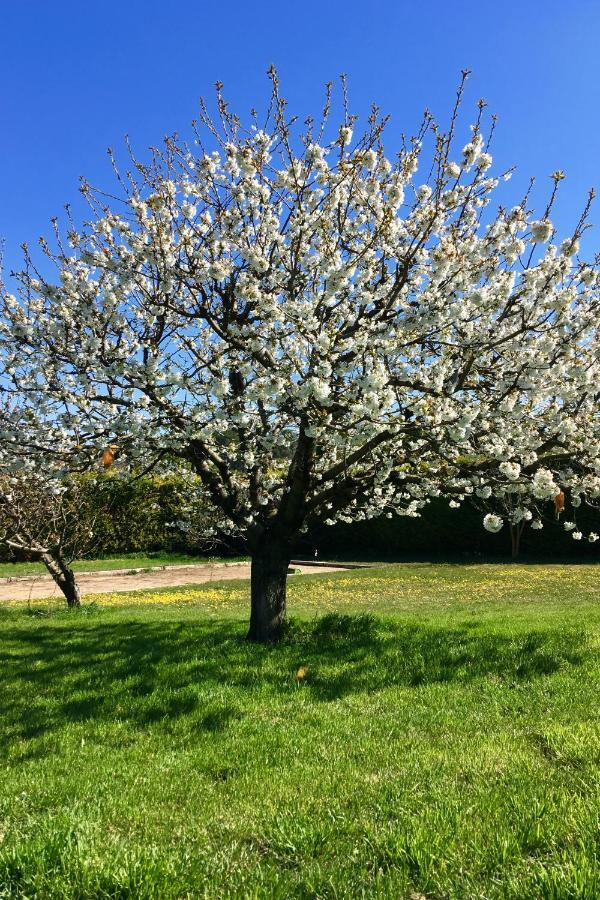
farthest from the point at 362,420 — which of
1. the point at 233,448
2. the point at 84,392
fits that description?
the point at 84,392

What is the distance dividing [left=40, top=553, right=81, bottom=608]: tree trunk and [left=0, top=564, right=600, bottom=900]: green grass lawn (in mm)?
4042

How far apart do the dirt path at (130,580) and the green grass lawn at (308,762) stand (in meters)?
8.90

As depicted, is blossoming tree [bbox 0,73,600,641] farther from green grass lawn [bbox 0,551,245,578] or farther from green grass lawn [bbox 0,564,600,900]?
green grass lawn [bbox 0,551,245,578]

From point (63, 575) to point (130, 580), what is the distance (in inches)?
266

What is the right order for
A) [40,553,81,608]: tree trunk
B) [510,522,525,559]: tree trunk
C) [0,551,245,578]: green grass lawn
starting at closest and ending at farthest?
[40,553,81,608]: tree trunk, [0,551,245,578]: green grass lawn, [510,522,525,559]: tree trunk

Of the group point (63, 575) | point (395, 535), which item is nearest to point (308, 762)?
point (63, 575)

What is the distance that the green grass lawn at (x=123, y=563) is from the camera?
887 inches

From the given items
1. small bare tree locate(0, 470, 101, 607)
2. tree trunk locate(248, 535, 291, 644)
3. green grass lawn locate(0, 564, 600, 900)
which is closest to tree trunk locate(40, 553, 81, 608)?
small bare tree locate(0, 470, 101, 607)

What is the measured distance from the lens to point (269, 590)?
28.5ft

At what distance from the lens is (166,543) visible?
27141 mm

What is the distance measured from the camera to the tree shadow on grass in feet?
19.1

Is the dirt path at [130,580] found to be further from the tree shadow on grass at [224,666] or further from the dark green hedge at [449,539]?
the tree shadow on grass at [224,666]

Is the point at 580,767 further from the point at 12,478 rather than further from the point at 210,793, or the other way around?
the point at 12,478

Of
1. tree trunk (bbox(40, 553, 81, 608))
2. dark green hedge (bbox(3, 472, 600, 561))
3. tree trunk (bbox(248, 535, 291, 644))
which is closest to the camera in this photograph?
tree trunk (bbox(248, 535, 291, 644))
